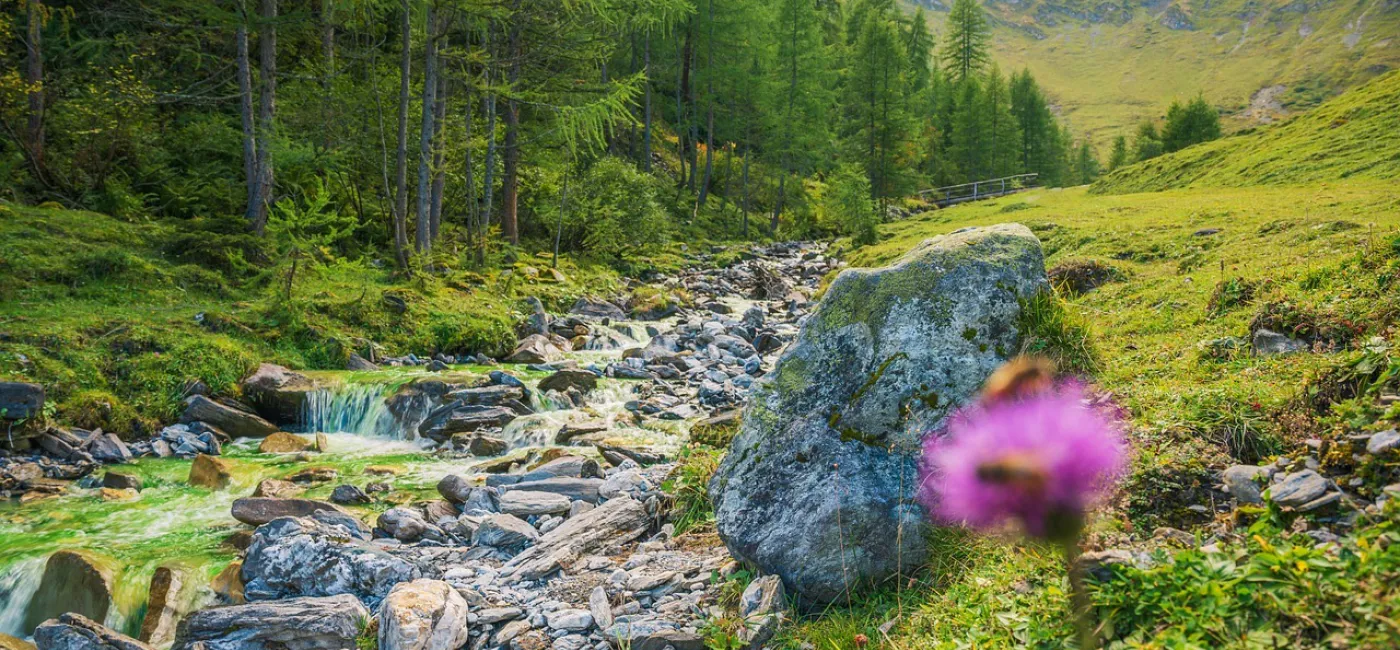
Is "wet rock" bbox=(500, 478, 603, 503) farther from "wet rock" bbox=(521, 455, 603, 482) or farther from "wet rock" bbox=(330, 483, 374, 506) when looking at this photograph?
"wet rock" bbox=(330, 483, 374, 506)

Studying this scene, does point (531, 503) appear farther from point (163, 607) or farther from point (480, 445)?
point (480, 445)

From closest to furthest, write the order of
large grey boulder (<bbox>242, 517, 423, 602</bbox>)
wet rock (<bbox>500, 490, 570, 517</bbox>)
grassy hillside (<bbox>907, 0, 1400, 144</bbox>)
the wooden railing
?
large grey boulder (<bbox>242, 517, 423, 602</bbox>) → wet rock (<bbox>500, 490, 570, 517</bbox>) → the wooden railing → grassy hillside (<bbox>907, 0, 1400, 144</bbox>)

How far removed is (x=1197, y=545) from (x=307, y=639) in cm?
520

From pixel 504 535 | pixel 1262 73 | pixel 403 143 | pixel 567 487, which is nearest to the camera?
pixel 504 535

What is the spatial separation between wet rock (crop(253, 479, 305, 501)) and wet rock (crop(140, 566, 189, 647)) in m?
1.64

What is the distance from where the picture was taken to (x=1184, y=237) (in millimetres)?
12625

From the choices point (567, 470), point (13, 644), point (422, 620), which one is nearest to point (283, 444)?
point (13, 644)

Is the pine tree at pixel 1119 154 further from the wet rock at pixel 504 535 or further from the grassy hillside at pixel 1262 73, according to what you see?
the wet rock at pixel 504 535

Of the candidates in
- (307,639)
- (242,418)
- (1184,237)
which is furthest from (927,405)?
(1184,237)

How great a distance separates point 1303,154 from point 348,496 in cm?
3091

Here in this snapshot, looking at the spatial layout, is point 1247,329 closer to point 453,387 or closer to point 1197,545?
point 1197,545

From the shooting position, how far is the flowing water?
6.11 meters

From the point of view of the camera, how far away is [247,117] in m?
16.0

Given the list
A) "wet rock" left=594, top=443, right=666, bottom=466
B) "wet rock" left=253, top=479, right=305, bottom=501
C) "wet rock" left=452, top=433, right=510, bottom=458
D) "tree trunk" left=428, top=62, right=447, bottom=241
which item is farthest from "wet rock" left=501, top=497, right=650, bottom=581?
"tree trunk" left=428, top=62, right=447, bottom=241
